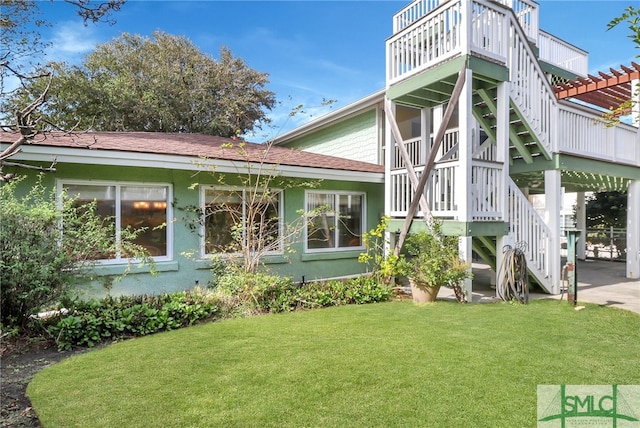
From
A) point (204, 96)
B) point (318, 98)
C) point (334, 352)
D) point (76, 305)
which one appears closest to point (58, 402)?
point (76, 305)

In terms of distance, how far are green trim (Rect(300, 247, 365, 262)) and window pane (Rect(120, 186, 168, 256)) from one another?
322cm

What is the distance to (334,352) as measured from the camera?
4344 millimetres

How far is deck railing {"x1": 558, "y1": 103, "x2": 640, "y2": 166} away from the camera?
A: 841 centimetres

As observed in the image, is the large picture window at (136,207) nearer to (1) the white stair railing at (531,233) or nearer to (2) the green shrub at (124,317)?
(2) the green shrub at (124,317)

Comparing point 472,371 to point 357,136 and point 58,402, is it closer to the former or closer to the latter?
point 58,402

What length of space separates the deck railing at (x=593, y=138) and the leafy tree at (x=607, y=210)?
8131 millimetres

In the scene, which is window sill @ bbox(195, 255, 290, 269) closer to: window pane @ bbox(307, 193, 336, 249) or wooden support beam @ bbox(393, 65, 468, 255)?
window pane @ bbox(307, 193, 336, 249)

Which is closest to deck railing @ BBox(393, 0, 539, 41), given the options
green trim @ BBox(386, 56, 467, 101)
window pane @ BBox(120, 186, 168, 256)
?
green trim @ BBox(386, 56, 467, 101)

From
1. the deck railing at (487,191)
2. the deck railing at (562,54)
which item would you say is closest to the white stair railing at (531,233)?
the deck railing at (487,191)

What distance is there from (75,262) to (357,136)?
9.20 metres

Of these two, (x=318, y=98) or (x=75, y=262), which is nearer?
(x=75, y=262)

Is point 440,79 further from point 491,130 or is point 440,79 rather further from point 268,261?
point 268,261

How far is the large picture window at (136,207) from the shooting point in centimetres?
684

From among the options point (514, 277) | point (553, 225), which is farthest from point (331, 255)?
point (553, 225)
